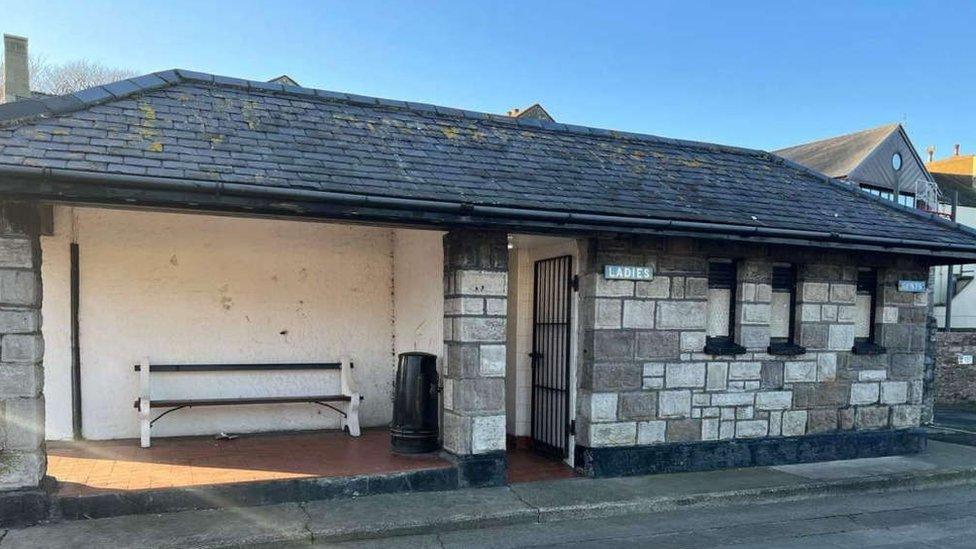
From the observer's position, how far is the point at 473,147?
7.17 m

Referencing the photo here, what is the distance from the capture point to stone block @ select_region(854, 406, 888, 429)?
7.79 m

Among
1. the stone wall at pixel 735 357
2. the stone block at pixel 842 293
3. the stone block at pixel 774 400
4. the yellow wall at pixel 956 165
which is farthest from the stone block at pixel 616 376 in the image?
the yellow wall at pixel 956 165

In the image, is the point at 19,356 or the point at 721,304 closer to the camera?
the point at 19,356

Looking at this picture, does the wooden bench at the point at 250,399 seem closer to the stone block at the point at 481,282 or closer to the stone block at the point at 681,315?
the stone block at the point at 481,282

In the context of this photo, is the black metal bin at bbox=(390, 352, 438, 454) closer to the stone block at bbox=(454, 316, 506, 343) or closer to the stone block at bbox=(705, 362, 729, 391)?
the stone block at bbox=(454, 316, 506, 343)

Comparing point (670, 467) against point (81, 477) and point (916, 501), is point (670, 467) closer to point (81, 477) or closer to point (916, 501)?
point (916, 501)

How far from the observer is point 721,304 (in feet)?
23.8

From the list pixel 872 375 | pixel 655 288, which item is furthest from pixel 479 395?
pixel 872 375

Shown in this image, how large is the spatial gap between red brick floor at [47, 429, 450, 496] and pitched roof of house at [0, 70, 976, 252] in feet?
7.70

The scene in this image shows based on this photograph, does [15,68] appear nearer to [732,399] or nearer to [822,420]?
[732,399]

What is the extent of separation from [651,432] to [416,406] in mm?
2497

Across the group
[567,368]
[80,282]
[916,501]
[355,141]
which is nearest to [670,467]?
[567,368]

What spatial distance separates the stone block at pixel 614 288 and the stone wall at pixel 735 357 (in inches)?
0.5

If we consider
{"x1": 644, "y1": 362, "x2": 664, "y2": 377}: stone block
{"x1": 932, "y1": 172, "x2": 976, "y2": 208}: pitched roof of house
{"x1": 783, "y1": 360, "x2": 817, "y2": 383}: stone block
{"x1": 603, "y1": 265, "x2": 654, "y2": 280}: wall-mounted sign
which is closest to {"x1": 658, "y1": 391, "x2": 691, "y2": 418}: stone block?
{"x1": 644, "y1": 362, "x2": 664, "y2": 377}: stone block
